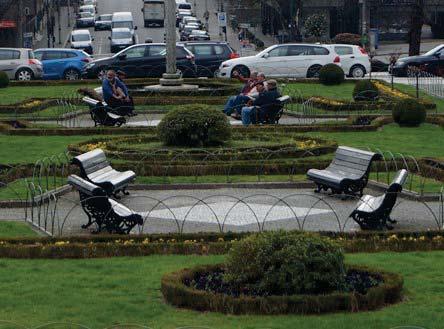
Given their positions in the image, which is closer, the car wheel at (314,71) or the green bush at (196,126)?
the green bush at (196,126)

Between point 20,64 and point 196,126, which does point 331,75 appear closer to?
point 20,64

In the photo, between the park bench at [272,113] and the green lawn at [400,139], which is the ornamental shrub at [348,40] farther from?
the park bench at [272,113]

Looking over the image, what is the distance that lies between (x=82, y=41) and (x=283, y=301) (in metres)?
58.1

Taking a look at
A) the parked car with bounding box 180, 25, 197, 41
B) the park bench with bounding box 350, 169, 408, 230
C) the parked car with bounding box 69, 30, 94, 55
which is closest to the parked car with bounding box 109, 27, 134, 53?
the parked car with bounding box 69, 30, 94, 55

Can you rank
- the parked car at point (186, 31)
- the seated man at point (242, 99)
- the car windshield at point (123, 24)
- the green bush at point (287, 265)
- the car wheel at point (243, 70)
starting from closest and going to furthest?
1. the green bush at point (287, 265)
2. the seated man at point (242, 99)
3. the car wheel at point (243, 70)
4. the parked car at point (186, 31)
5. the car windshield at point (123, 24)

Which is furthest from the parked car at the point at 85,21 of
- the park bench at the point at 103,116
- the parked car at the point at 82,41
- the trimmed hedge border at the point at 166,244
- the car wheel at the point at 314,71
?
the trimmed hedge border at the point at 166,244

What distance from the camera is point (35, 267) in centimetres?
1485

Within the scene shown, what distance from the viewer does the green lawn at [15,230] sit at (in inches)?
676

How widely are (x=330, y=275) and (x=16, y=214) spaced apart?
24.7 feet

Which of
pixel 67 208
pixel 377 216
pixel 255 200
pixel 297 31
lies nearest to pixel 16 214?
pixel 67 208

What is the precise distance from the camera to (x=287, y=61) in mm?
45094

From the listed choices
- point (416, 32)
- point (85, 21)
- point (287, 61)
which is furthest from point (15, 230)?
point (85, 21)

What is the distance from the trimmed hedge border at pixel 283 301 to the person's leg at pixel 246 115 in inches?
632

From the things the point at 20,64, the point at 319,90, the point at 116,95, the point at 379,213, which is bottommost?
the point at 319,90
